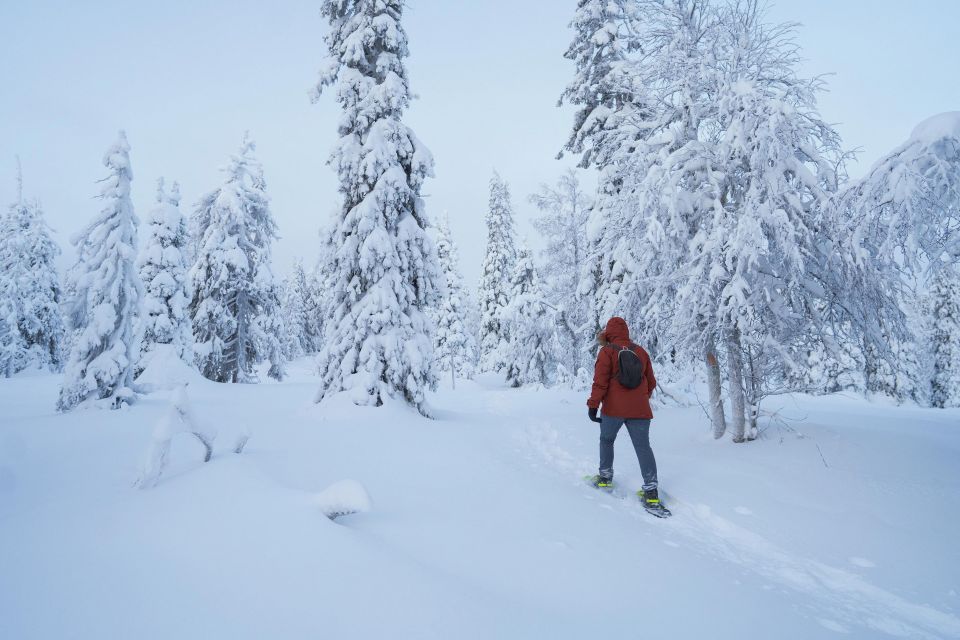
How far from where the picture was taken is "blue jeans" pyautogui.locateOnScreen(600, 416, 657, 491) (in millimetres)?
5156

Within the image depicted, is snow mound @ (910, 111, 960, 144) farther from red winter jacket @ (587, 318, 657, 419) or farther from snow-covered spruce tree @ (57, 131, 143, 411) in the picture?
snow-covered spruce tree @ (57, 131, 143, 411)

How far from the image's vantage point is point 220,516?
9.38 ft

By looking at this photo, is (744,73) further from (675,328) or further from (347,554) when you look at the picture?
(347,554)

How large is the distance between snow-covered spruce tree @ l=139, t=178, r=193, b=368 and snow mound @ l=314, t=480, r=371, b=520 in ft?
61.4

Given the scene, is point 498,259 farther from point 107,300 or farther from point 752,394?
point 752,394

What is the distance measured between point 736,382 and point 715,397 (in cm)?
61

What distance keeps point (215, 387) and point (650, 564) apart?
651 inches

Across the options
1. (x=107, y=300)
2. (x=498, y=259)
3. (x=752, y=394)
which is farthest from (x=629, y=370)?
(x=498, y=259)

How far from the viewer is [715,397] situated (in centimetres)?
765

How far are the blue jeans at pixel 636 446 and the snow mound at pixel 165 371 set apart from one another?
1588cm

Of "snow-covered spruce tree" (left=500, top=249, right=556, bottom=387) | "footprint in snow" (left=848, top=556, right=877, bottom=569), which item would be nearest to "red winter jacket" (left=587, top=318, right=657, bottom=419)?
"footprint in snow" (left=848, top=556, right=877, bottom=569)

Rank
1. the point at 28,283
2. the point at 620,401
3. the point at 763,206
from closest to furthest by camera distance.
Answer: the point at 620,401 < the point at 763,206 < the point at 28,283

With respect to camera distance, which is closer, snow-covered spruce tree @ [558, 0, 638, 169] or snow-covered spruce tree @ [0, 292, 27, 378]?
snow-covered spruce tree @ [558, 0, 638, 169]

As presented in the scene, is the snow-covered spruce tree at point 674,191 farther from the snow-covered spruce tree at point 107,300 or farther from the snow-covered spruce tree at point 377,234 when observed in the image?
the snow-covered spruce tree at point 107,300
